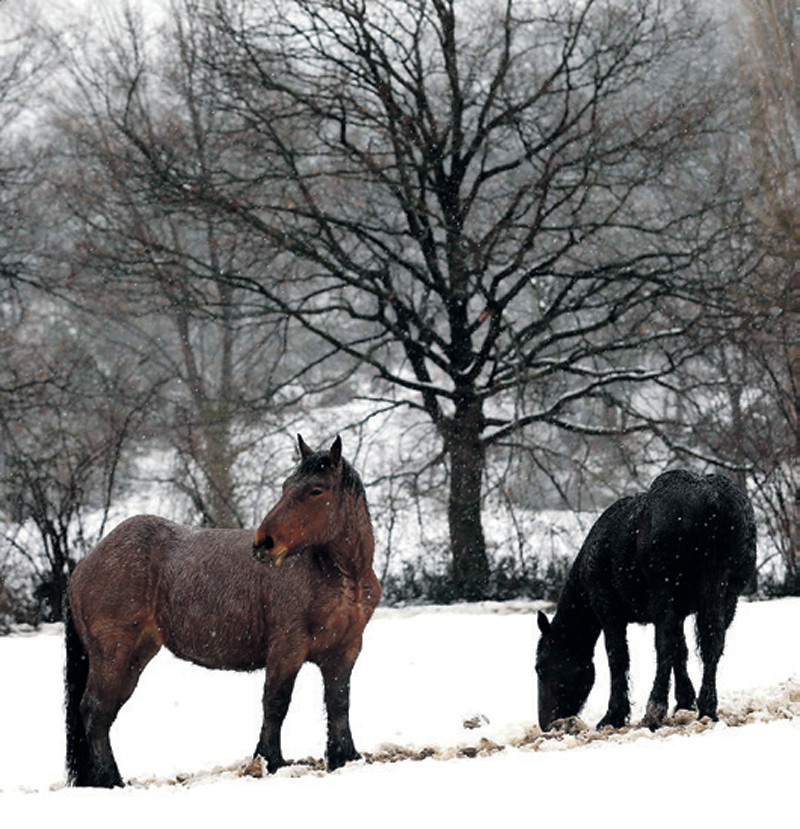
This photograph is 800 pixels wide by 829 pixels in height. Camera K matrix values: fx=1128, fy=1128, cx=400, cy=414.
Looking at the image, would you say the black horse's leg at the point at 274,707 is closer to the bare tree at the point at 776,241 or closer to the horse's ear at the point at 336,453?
the horse's ear at the point at 336,453

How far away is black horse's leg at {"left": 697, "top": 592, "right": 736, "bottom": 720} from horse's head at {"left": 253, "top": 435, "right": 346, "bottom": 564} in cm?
205

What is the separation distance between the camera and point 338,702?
216 inches

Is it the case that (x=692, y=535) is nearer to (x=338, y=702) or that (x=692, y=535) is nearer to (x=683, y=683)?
(x=683, y=683)

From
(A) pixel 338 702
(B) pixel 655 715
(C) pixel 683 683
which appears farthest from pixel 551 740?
(C) pixel 683 683

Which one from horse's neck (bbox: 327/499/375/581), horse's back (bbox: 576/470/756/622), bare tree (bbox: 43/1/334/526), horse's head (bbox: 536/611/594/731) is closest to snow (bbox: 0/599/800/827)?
horse's head (bbox: 536/611/594/731)

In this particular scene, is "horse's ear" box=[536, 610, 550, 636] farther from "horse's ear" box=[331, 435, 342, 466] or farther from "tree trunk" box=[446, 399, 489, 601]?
"tree trunk" box=[446, 399, 489, 601]

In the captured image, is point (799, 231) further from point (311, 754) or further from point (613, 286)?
point (311, 754)

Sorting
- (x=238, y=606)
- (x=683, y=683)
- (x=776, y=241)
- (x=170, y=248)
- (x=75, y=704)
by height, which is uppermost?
(x=170, y=248)

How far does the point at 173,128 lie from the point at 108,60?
216 inches

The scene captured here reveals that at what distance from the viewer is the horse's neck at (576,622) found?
21.8 feet

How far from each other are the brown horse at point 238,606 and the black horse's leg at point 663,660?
1.53m

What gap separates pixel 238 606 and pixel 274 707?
515 millimetres

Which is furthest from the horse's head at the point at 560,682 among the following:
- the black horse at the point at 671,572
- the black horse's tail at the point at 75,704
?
the black horse's tail at the point at 75,704

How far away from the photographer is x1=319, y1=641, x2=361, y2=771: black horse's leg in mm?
5430
